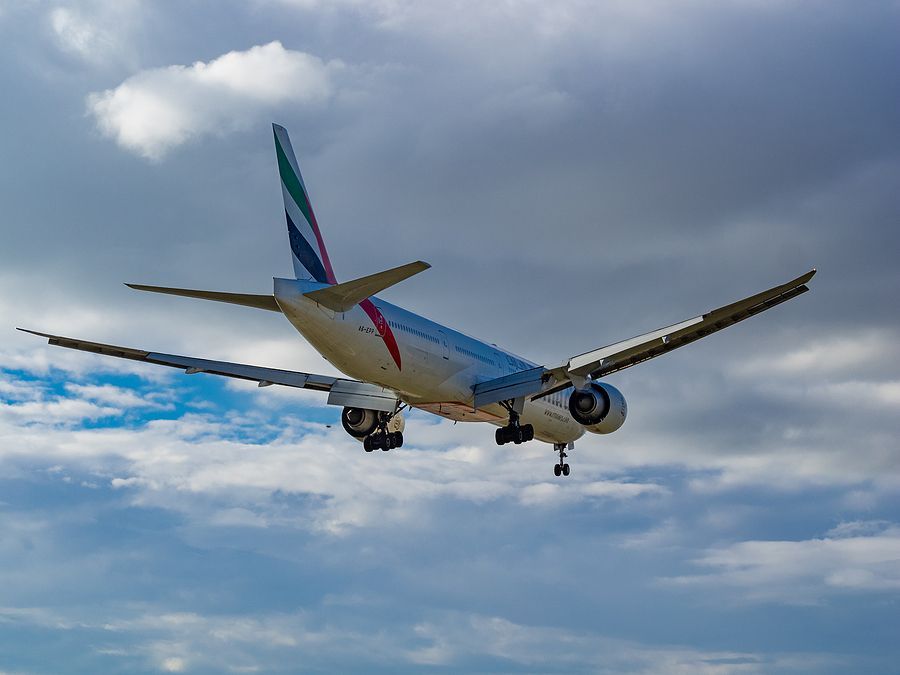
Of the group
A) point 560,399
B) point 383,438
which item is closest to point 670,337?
point 560,399

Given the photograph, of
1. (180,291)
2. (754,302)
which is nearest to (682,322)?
(754,302)

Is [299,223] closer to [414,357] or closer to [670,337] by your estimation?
[414,357]

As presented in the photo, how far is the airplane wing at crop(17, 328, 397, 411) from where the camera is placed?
41.6 metres

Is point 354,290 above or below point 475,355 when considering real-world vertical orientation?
below

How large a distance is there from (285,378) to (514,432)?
9266mm

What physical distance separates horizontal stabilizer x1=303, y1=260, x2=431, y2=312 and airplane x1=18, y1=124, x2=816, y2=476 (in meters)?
0.03

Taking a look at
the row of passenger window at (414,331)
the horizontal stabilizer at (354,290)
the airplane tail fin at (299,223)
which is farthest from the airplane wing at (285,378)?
the horizontal stabilizer at (354,290)

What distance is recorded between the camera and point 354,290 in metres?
32.7

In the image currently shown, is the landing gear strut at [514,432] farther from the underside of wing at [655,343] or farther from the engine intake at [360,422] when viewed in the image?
the engine intake at [360,422]

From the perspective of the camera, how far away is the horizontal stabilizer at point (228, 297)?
1193 inches

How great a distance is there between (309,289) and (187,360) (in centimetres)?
996

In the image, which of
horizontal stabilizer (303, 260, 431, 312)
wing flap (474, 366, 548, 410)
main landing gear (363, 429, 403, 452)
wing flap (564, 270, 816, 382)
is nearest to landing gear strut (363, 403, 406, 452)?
main landing gear (363, 429, 403, 452)

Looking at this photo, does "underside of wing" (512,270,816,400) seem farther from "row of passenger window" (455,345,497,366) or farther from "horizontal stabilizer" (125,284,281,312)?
"horizontal stabilizer" (125,284,281,312)

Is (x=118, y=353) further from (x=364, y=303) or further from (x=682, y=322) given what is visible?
(x=682, y=322)
